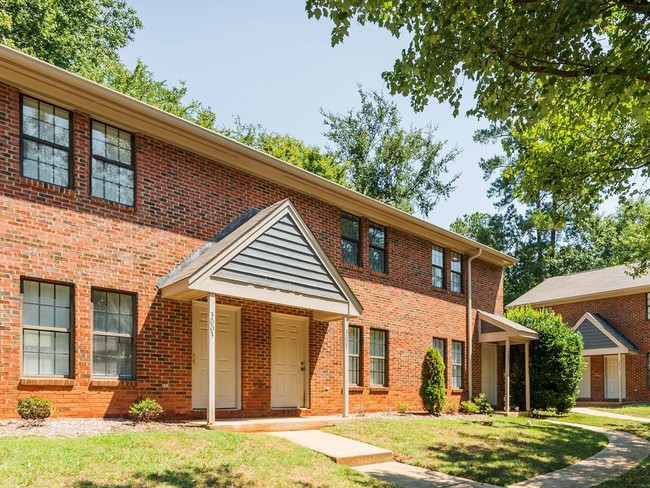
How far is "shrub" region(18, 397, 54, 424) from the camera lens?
29.4ft

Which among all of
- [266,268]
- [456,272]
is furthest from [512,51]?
[456,272]

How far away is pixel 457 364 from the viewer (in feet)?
67.6

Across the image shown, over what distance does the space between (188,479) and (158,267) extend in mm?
5103

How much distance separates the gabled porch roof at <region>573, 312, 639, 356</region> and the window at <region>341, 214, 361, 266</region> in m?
18.1

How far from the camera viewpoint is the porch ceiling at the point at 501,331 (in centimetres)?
2000

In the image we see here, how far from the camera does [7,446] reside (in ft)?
23.9

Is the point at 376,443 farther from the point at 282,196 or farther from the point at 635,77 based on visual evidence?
the point at 635,77

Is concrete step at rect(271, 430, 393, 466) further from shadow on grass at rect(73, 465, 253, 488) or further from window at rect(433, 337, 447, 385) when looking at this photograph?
window at rect(433, 337, 447, 385)

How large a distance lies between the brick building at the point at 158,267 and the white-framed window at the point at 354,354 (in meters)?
0.06

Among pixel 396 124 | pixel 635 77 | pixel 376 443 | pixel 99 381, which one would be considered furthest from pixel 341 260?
pixel 396 124

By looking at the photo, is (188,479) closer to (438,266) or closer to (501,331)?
(438,266)

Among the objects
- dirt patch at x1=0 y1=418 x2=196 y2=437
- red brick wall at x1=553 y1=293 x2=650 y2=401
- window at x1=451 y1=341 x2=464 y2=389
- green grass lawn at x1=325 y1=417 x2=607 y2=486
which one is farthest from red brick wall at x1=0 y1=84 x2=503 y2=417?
red brick wall at x1=553 y1=293 x2=650 y2=401

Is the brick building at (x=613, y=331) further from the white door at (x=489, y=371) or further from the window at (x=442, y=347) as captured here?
the window at (x=442, y=347)

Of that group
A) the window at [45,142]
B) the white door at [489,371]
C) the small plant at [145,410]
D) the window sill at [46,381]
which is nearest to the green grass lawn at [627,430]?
the white door at [489,371]
